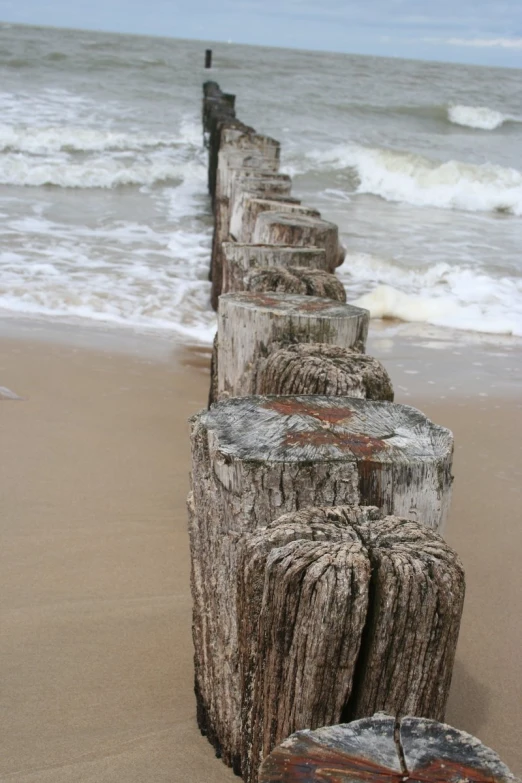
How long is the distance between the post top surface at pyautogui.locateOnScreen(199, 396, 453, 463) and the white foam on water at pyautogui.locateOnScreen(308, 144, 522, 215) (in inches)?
488

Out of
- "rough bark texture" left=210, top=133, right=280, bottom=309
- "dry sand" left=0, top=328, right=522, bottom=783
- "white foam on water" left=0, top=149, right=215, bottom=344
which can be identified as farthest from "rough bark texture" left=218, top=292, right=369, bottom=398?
"white foam on water" left=0, top=149, right=215, bottom=344

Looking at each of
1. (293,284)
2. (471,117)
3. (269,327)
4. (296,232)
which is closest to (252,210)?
(296,232)

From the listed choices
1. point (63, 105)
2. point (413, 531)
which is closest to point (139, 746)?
point (413, 531)

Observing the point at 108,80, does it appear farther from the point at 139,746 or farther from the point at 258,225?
the point at 139,746

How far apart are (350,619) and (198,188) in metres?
12.0

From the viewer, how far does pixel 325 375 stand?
205 cm

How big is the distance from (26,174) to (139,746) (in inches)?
445

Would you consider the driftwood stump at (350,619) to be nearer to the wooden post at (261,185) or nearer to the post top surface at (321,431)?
the post top surface at (321,431)

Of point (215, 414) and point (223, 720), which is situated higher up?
point (215, 414)

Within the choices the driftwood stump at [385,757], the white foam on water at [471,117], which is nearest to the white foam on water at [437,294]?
the driftwood stump at [385,757]

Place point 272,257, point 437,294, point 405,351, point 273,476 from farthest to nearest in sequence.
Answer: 1. point 437,294
2. point 405,351
3. point 272,257
4. point 273,476

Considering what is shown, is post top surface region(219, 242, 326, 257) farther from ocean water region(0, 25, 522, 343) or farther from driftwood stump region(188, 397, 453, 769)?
ocean water region(0, 25, 522, 343)

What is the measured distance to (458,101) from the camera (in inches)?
1077

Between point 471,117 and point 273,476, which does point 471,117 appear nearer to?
point 471,117
